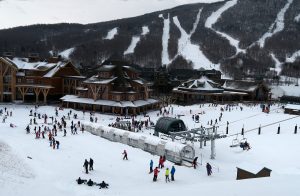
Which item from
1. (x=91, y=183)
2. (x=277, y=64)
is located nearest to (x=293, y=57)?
(x=277, y=64)

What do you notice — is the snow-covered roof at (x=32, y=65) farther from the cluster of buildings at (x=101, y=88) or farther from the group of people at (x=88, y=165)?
the group of people at (x=88, y=165)

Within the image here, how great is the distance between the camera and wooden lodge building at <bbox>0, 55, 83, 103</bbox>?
70125 millimetres

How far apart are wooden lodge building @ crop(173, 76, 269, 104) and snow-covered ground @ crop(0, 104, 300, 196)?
28.5 metres

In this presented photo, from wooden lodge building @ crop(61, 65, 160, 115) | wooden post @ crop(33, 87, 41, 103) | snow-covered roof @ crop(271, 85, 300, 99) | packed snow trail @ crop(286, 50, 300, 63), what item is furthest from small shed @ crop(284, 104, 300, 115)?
packed snow trail @ crop(286, 50, 300, 63)

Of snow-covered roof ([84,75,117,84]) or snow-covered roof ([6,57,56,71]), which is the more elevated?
snow-covered roof ([6,57,56,71])

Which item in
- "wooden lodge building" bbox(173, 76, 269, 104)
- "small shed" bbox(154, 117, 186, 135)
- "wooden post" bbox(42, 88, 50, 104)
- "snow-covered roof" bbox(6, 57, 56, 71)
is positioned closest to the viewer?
"small shed" bbox(154, 117, 186, 135)

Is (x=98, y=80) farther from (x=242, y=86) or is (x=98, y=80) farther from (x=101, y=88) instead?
(x=242, y=86)

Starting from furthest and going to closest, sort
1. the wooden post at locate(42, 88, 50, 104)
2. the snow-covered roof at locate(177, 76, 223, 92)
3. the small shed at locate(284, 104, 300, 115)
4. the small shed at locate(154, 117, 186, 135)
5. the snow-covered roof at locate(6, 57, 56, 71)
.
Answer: the snow-covered roof at locate(177, 76, 223, 92), the snow-covered roof at locate(6, 57, 56, 71), the wooden post at locate(42, 88, 50, 104), the small shed at locate(284, 104, 300, 115), the small shed at locate(154, 117, 186, 135)

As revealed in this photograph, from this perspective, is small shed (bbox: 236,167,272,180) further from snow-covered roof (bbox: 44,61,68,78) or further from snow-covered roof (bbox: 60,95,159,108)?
snow-covered roof (bbox: 44,61,68,78)

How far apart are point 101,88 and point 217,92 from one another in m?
24.4

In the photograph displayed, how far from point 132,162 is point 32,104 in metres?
42.5

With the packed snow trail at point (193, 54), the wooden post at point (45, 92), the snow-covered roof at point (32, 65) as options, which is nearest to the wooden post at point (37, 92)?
the wooden post at point (45, 92)

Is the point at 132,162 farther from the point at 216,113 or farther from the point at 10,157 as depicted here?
the point at 216,113

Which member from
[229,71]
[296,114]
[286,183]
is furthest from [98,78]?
[229,71]
